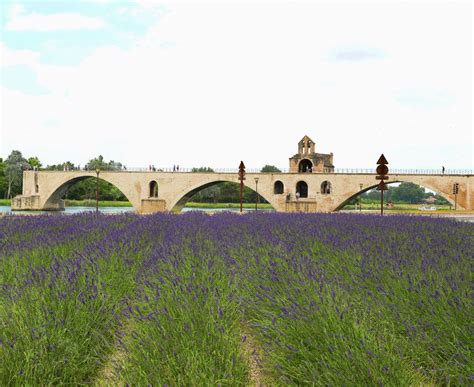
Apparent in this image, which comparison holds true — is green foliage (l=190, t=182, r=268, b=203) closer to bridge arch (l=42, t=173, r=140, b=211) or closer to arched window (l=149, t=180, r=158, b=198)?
arched window (l=149, t=180, r=158, b=198)

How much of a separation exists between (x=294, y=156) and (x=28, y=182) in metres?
36.5

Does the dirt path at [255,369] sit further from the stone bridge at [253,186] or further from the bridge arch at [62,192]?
the bridge arch at [62,192]

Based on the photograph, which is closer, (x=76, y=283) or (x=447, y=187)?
(x=76, y=283)

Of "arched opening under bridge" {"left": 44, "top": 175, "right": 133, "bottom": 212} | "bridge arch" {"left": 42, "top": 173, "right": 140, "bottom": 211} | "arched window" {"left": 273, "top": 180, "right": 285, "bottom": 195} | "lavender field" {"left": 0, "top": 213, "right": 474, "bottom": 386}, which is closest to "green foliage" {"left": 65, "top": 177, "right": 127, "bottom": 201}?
"arched opening under bridge" {"left": 44, "top": 175, "right": 133, "bottom": 212}

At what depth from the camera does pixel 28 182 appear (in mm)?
64188

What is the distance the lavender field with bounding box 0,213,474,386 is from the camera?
9.66ft

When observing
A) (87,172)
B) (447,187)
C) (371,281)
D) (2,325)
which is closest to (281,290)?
(371,281)

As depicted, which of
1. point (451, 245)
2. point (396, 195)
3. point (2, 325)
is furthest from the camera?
point (396, 195)

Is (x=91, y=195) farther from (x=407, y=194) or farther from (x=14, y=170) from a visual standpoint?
(x=407, y=194)

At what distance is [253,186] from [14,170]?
46.7 m

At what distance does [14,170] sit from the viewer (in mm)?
79938

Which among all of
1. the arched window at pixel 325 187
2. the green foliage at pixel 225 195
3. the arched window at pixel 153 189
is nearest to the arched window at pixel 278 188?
the arched window at pixel 325 187

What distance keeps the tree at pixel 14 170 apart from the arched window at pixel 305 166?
4851cm

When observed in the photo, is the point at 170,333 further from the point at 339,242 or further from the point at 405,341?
the point at 339,242
